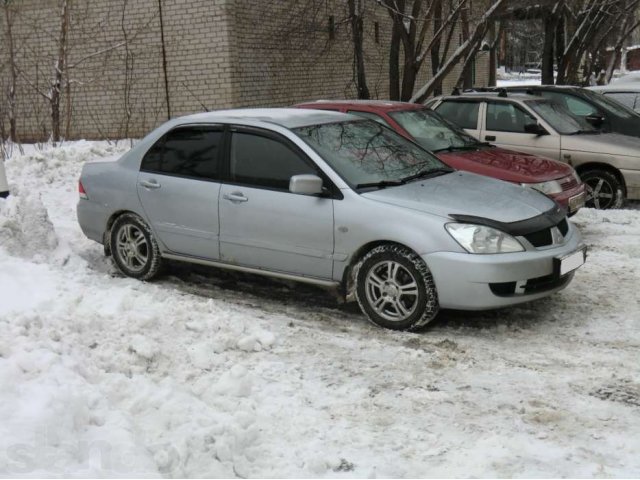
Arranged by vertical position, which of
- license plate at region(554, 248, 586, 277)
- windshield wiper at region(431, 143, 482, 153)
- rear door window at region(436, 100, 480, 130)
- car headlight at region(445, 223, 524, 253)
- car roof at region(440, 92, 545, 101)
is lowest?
license plate at region(554, 248, 586, 277)

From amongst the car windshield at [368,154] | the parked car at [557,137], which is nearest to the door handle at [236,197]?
the car windshield at [368,154]

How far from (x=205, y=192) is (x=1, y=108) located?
9.55 metres

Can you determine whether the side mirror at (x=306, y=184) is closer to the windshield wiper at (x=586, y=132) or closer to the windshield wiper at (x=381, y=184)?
the windshield wiper at (x=381, y=184)

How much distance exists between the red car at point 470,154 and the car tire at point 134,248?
9.67 ft

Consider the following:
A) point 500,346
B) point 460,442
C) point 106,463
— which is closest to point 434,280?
point 500,346

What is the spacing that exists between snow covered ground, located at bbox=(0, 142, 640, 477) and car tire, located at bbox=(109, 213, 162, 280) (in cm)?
20

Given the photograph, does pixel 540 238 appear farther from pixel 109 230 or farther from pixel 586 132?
pixel 586 132

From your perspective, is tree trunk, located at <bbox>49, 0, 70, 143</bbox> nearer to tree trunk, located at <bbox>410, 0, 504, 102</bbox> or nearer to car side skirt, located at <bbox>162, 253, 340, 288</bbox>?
tree trunk, located at <bbox>410, 0, 504, 102</bbox>

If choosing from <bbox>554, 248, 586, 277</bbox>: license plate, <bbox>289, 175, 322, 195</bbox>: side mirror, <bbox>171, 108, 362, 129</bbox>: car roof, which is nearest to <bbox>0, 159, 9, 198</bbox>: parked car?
<bbox>171, 108, 362, 129</bbox>: car roof

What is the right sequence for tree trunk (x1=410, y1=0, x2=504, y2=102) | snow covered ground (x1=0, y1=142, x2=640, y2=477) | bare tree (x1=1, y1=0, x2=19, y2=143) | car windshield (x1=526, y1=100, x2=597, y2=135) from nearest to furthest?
snow covered ground (x1=0, y1=142, x2=640, y2=477), car windshield (x1=526, y1=100, x2=597, y2=135), bare tree (x1=1, y1=0, x2=19, y2=143), tree trunk (x1=410, y1=0, x2=504, y2=102)

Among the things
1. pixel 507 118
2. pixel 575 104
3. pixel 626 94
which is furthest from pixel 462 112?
pixel 626 94

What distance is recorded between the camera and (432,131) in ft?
27.7

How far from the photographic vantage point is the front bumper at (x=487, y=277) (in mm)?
4957

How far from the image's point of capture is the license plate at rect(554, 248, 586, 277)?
5232mm
